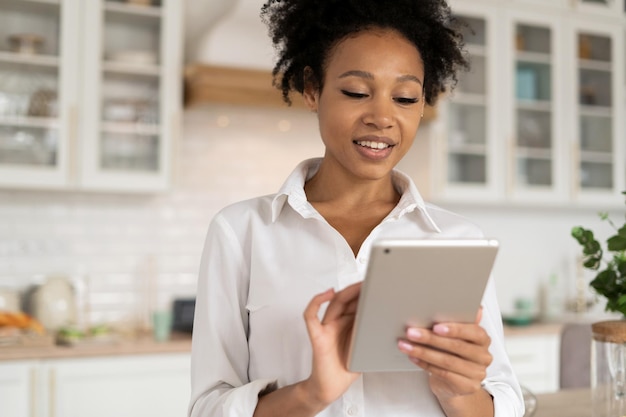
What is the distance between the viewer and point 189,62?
3631 mm

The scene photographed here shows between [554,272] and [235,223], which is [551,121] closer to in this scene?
[554,272]

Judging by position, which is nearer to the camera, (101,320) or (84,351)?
(84,351)

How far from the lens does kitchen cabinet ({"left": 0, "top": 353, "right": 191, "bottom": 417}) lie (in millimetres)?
2918

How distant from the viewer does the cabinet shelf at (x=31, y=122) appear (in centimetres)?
322

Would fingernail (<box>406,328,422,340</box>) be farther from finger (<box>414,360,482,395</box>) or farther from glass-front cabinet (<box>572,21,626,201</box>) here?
glass-front cabinet (<box>572,21,626,201</box>)

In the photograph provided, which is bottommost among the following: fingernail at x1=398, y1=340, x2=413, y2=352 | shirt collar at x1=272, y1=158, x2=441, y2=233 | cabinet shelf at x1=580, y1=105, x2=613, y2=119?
fingernail at x1=398, y1=340, x2=413, y2=352

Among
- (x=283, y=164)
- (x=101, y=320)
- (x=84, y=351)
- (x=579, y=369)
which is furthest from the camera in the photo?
(x=283, y=164)

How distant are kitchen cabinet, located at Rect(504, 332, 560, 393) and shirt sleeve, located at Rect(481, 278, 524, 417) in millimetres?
2602

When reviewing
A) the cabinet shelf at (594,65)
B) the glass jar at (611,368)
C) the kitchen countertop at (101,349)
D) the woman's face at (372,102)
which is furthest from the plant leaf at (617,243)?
the cabinet shelf at (594,65)

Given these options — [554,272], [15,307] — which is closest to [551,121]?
[554,272]

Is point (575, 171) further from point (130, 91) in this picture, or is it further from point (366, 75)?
point (366, 75)

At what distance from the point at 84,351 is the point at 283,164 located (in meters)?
1.38

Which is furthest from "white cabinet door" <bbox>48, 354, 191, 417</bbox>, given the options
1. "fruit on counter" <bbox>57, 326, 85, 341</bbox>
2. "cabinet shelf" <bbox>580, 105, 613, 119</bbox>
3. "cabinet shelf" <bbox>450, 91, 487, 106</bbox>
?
"cabinet shelf" <bbox>580, 105, 613, 119</bbox>

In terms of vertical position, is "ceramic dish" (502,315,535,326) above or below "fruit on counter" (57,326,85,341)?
below
